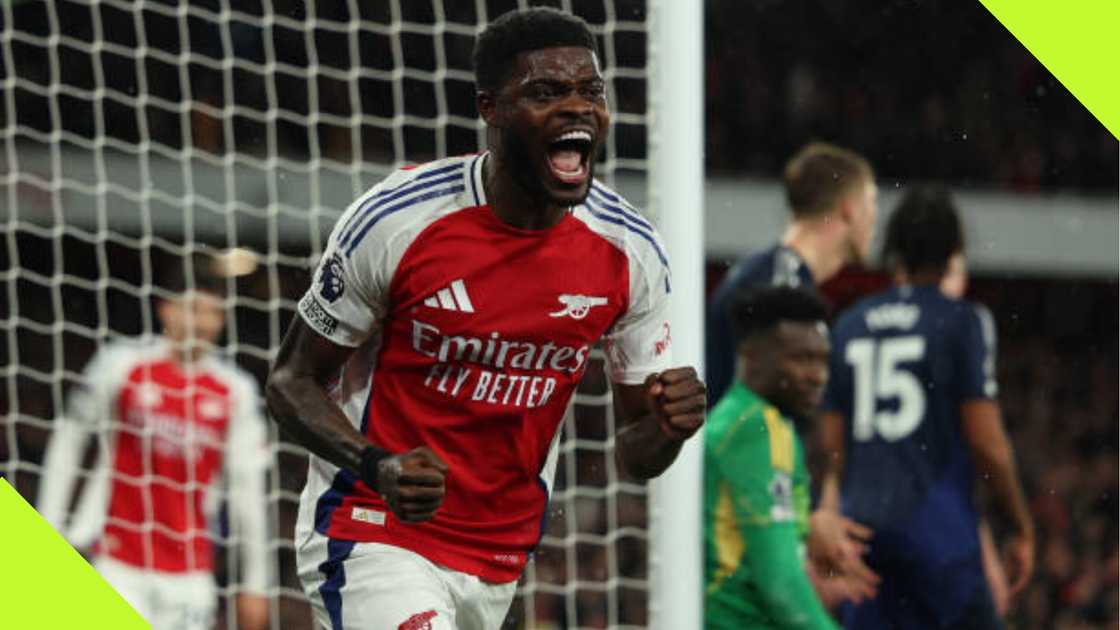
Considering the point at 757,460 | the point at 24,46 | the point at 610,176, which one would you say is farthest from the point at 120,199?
the point at 757,460

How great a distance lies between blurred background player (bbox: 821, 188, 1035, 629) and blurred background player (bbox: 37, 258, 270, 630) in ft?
6.90

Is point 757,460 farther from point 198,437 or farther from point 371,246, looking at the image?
point 198,437

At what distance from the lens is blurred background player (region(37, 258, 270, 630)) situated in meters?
6.75

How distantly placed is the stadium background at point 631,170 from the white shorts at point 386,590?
14.1 ft

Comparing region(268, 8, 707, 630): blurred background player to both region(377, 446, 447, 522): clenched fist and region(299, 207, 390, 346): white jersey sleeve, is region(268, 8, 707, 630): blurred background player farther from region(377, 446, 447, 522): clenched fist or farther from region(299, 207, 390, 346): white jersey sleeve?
region(377, 446, 447, 522): clenched fist

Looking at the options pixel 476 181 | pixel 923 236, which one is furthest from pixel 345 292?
pixel 923 236

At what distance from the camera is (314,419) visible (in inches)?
132

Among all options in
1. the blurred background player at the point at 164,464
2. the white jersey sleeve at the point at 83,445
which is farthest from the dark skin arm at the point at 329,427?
the white jersey sleeve at the point at 83,445

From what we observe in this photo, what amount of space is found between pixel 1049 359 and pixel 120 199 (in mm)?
9276

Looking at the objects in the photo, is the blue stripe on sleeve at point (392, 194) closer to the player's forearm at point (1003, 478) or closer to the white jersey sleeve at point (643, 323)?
the white jersey sleeve at point (643, 323)

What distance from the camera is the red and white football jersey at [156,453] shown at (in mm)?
6766

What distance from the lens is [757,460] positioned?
15.9 ft

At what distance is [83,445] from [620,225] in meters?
3.79

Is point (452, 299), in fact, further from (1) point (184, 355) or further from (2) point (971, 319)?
(1) point (184, 355)
